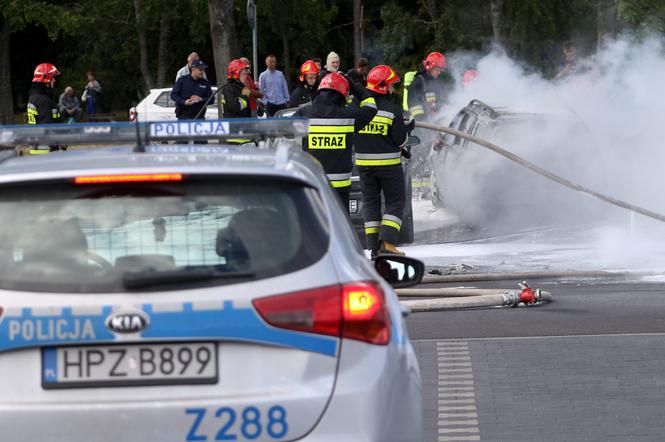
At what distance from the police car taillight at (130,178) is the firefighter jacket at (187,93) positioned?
1599cm

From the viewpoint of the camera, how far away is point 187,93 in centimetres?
2048

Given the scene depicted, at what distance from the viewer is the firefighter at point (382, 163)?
1360 centimetres

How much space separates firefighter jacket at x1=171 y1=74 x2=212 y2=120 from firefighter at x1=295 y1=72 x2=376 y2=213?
7667 mm

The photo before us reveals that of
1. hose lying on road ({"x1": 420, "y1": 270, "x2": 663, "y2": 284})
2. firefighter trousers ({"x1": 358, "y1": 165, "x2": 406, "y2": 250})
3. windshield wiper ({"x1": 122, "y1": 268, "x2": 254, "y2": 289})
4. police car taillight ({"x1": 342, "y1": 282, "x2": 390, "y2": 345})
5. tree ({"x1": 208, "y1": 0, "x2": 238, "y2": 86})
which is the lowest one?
hose lying on road ({"x1": 420, "y1": 270, "x2": 663, "y2": 284})

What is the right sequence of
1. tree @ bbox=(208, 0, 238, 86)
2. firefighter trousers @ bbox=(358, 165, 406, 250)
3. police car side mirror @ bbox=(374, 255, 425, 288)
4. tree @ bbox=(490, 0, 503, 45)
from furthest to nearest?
1. tree @ bbox=(490, 0, 503, 45)
2. tree @ bbox=(208, 0, 238, 86)
3. firefighter trousers @ bbox=(358, 165, 406, 250)
4. police car side mirror @ bbox=(374, 255, 425, 288)

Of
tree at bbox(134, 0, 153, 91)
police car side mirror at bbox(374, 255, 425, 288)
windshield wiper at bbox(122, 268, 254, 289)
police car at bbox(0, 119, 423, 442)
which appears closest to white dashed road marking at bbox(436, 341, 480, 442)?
police car side mirror at bbox(374, 255, 425, 288)

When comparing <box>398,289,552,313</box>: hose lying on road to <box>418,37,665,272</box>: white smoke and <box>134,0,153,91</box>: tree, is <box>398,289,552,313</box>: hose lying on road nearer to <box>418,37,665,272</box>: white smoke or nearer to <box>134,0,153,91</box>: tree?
<box>418,37,665,272</box>: white smoke

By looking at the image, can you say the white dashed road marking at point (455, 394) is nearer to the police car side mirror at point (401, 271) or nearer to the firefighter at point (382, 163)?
the police car side mirror at point (401, 271)

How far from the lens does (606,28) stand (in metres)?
26.7

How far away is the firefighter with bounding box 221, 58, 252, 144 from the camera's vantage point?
759 inches

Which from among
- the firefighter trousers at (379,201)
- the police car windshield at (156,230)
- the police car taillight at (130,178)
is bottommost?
the firefighter trousers at (379,201)

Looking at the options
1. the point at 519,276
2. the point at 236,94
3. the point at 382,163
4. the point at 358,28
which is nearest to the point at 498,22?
the point at 358,28

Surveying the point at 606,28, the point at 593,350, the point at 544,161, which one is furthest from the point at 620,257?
the point at 606,28

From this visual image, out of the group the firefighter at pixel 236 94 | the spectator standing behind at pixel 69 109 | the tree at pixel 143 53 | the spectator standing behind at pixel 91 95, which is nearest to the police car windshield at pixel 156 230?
the firefighter at pixel 236 94
